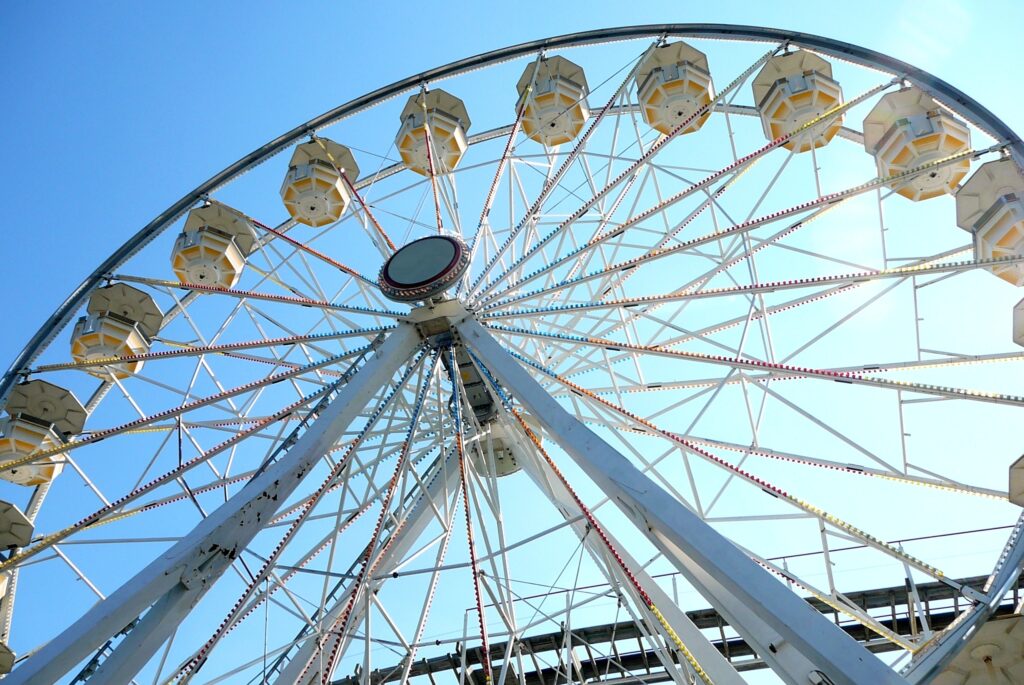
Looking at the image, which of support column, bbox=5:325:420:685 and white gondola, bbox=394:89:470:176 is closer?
support column, bbox=5:325:420:685

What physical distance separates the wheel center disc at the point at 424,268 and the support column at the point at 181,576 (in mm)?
1560

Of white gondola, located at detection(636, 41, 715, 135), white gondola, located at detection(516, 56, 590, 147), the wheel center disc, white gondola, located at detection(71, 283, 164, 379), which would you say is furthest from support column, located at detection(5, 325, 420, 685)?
white gondola, located at detection(636, 41, 715, 135)

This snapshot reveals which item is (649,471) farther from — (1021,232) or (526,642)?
(526,642)

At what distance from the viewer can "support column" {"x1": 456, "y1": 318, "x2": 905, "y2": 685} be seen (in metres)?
5.70

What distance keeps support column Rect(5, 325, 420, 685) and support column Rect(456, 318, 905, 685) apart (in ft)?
6.72

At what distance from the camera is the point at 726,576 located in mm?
6441

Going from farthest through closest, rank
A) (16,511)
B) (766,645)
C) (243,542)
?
1. (16,511)
2. (243,542)
3. (766,645)

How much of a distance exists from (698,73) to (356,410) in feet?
23.5

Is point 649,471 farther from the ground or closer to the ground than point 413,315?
closer to the ground

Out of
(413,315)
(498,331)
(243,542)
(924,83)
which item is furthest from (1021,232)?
(243,542)

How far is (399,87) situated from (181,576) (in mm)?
8328

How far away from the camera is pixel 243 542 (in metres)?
8.39

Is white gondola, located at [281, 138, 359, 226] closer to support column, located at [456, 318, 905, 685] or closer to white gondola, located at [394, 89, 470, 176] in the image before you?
white gondola, located at [394, 89, 470, 176]

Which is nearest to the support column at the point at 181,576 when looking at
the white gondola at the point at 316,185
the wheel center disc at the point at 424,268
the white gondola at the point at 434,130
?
the wheel center disc at the point at 424,268
